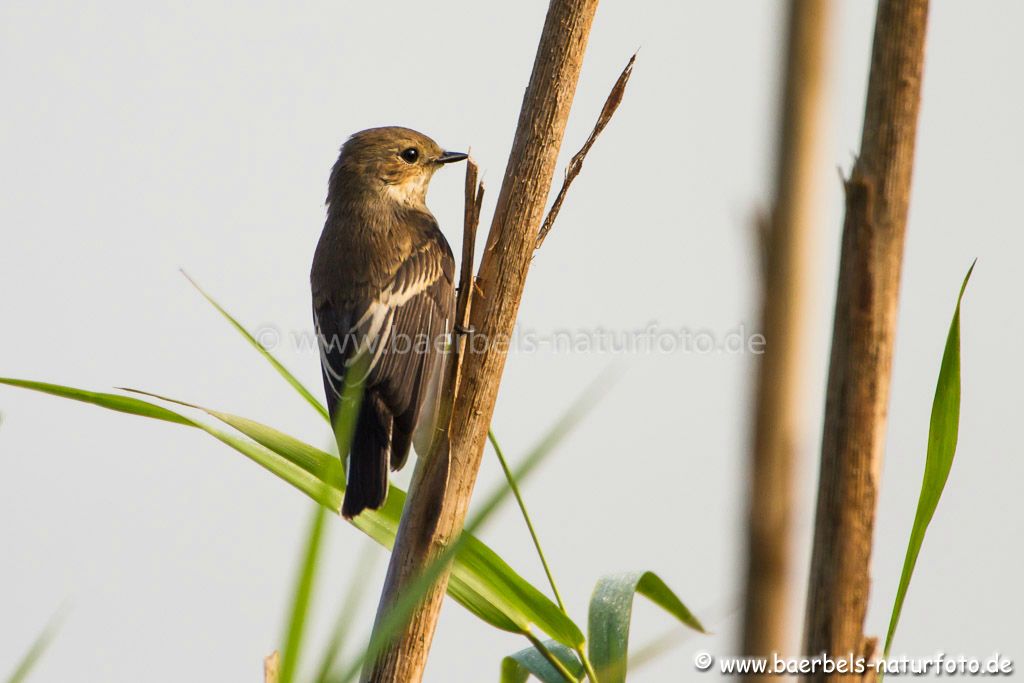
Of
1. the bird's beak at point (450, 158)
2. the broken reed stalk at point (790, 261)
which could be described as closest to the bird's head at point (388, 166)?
the bird's beak at point (450, 158)

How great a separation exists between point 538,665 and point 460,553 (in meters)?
0.27

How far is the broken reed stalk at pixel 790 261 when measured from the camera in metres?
0.60

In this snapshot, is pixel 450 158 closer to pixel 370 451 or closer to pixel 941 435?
pixel 370 451

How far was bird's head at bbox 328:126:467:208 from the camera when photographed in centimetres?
488

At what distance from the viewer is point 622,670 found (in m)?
1.82

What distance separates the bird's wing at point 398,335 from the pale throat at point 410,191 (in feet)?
1.57

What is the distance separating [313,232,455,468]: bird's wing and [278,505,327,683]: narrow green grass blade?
9.43 feet

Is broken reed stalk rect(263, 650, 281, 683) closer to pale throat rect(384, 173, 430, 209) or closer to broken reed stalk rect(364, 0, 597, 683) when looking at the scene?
broken reed stalk rect(364, 0, 597, 683)

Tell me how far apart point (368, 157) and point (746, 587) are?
4456 millimetres

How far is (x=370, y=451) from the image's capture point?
12.6 feet

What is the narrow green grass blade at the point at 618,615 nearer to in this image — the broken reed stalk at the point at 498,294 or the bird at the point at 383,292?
the broken reed stalk at the point at 498,294

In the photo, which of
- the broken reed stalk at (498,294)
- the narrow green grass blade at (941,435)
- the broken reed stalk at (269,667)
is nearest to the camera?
the broken reed stalk at (269,667)

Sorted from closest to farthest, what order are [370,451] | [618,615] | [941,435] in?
1. [941,435]
2. [618,615]
3. [370,451]

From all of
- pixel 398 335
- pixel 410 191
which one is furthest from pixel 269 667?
pixel 410 191
